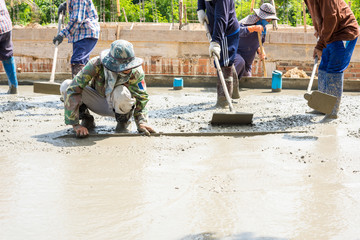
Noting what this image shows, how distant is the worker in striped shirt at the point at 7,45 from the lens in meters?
6.69

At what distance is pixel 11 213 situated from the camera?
8.73 ft

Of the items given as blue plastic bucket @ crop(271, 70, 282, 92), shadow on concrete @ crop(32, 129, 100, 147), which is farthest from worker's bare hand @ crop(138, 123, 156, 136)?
blue plastic bucket @ crop(271, 70, 282, 92)

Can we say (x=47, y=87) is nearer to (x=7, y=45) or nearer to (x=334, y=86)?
(x=7, y=45)

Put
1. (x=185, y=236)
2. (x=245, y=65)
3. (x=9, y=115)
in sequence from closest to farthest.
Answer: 1. (x=185, y=236)
2. (x=9, y=115)
3. (x=245, y=65)

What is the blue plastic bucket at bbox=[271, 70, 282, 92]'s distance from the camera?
24.9 feet

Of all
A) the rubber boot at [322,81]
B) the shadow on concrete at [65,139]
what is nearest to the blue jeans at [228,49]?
the rubber boot at [322,81]

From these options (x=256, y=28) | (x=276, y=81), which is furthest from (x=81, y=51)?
(x=276, y=81)

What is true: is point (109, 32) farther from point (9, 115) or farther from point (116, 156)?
point (116, 156)

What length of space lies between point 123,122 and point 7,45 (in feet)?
10.2

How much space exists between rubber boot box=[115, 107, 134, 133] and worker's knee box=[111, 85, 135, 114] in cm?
22

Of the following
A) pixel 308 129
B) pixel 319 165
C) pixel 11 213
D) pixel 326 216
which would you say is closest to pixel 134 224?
pixel 11 213

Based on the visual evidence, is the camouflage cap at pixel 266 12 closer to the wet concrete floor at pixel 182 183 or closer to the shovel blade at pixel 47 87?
the wet concrete floor at pixel 182 183

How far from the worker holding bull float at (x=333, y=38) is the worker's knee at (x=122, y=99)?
2211mm

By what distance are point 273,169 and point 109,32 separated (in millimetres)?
7360
